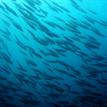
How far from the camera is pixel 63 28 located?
1238mm

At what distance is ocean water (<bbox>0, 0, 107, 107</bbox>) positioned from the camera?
Answer: 1.20 meters

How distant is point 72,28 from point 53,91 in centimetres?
42

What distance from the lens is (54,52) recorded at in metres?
1.31

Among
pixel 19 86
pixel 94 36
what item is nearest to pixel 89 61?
pixel 94 36

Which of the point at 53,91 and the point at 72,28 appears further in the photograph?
the point at 53,91

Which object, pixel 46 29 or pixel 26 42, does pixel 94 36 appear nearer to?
pixel 46 29

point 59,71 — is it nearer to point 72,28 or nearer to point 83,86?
point 83,86

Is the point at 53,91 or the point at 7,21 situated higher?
the point at 7,21

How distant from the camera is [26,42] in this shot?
1310 millimetres

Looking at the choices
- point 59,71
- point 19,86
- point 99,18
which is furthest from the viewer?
point 19,86

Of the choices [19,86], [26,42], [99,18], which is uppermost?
[99,18]

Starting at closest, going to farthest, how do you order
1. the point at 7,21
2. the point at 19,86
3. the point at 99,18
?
the point at 99,18 → the point at 7,21 → the point at 19,86

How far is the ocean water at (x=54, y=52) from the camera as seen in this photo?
120 centimetres

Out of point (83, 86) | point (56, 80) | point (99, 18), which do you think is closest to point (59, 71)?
point (56, 80)
